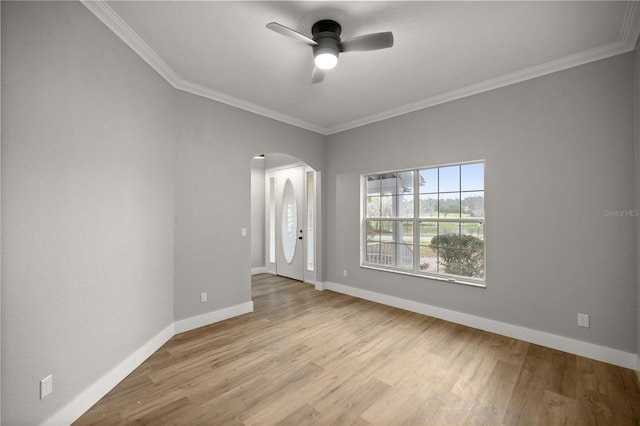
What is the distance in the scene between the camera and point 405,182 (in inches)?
165

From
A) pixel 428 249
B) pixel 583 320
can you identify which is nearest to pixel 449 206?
pixel 428 249

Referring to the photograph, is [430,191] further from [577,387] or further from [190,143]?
[190,143]

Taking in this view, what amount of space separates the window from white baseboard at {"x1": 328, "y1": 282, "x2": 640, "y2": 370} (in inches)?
17.1

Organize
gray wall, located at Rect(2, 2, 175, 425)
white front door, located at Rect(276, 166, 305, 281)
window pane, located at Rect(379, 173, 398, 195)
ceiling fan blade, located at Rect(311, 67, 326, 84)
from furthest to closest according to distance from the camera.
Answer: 1. white front door, located at Rect(276, 166, 305, 281)
2. window pane, located at Rect(379, 173, 398, 195)
3. ceiling fan blade, located at Rect(311, 67, 326, 84)
4. gray wall, located at Rect(2, 2, 175, 425)

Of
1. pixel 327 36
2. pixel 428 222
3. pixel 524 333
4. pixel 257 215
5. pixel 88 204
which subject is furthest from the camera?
pixel 257 215

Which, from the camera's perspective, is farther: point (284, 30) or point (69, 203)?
point (284, 30)

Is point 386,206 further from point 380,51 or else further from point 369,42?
point 369,42

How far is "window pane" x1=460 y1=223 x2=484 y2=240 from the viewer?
11.2 ft

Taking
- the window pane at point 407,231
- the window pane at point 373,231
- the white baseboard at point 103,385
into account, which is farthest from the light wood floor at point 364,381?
the window pane at point 373,231

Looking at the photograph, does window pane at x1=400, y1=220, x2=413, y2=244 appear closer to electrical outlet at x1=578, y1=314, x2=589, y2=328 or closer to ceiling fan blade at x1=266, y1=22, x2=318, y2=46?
electrical outlet at x1=578, y1=314, x2=589, y2=328

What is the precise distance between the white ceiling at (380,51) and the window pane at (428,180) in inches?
36.0

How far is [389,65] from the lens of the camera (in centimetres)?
288

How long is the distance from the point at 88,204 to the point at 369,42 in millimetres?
2358

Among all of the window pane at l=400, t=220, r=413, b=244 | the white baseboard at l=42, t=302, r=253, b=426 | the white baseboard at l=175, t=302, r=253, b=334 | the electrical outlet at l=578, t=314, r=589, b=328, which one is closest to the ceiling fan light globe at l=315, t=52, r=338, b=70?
the window pane at l=400, t=220, r=413, b=244
